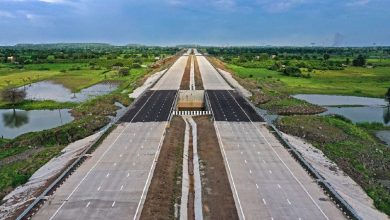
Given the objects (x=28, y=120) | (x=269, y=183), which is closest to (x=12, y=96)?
(x=28, y=120)

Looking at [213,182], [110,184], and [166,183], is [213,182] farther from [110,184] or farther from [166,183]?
[110,184]

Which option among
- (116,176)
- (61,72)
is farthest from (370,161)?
(61,72)

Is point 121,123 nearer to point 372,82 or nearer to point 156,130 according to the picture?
point 156,130

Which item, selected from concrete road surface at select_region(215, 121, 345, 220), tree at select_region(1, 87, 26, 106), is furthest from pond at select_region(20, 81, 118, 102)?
concrete road surface at select_region(215, 121, 345, 220)

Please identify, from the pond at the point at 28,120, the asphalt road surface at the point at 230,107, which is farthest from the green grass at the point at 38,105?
the asphalt road surface at the point at 230,107

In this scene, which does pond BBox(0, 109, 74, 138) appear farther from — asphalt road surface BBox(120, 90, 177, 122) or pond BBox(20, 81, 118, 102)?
pond BBox(20, 81, 118, 102)

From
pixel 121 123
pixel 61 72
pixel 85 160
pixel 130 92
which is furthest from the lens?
pixel 61 72
